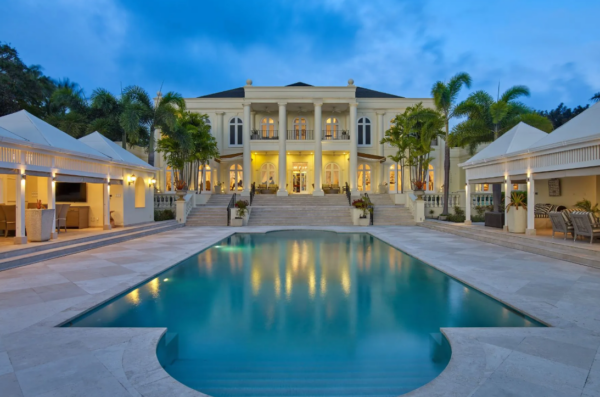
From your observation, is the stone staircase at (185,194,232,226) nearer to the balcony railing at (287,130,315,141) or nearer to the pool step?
the pool step

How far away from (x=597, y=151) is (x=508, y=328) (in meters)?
7.47

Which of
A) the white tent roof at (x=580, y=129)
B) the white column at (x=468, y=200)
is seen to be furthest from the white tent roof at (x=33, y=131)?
the white column at (x=468, y=200)

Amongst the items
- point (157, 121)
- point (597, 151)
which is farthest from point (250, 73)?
point (597, 151)

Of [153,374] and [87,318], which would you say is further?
[87,318]

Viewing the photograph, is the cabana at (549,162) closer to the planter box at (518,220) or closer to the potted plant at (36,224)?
the planter box at (518,220)

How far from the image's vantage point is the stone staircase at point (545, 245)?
8180 millimetres

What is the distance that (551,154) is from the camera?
35.0 feet

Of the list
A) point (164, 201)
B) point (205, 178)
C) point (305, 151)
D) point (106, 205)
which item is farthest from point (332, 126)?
point (106, 205)

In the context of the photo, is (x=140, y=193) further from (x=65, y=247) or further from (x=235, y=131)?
(x=235, y=131)

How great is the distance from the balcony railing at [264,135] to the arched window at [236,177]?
272cm

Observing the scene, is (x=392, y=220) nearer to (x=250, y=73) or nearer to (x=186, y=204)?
(x=186, y=204)

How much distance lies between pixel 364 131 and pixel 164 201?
51.8 feet

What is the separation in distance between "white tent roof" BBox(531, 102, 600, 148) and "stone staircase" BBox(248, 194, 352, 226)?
34.8 ft

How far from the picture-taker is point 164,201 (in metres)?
21.6
